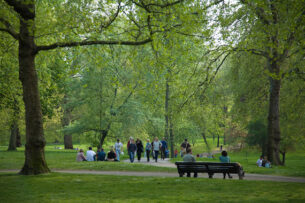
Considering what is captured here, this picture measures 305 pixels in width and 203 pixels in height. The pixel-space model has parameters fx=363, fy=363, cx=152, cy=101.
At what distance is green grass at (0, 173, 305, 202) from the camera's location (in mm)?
8648

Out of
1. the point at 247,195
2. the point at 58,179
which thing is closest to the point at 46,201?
the point at 58,179

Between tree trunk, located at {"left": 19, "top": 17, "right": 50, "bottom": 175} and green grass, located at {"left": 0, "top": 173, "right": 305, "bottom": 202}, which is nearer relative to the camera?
green grass, located at {"left": 0, "top": 173, "right": 305, "bottom": 202}

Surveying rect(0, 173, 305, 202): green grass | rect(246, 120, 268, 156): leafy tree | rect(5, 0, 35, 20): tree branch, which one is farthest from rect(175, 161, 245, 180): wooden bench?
rect(246, 120, 268, 156): leafy tree

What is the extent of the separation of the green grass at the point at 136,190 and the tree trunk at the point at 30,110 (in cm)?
85

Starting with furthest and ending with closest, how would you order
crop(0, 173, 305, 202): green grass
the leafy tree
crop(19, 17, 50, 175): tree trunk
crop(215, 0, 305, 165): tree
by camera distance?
the leafy tree, crop(215, 0, 305, 165): tree, crop(19, 17, 50, 175): tree trunk, crop(0, 173, 305, 202): green grass

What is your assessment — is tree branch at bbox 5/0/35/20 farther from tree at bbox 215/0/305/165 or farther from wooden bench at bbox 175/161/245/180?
tree at bbox 215/0/305/165

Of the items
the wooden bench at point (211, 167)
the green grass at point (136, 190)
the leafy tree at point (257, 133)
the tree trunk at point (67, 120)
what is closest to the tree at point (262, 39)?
the wooden bench at point (211, 167)

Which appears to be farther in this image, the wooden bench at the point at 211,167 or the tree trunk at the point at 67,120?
the tree trunk at the point at 67,120

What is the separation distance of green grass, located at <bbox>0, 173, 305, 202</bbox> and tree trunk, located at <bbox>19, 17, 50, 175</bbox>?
0.85m

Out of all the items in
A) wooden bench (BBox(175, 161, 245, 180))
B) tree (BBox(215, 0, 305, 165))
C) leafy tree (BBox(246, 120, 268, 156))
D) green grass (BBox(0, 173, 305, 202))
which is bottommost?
green grass (BBox(0, 173, 305, 202))

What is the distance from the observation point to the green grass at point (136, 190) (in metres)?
8.65

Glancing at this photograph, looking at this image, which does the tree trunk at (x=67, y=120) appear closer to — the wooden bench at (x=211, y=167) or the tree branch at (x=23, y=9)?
the tree branch at (x=23, y=9)

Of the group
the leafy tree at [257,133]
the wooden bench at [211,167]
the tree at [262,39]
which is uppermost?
the tree at [262,39]

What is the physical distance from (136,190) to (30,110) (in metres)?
5.71
